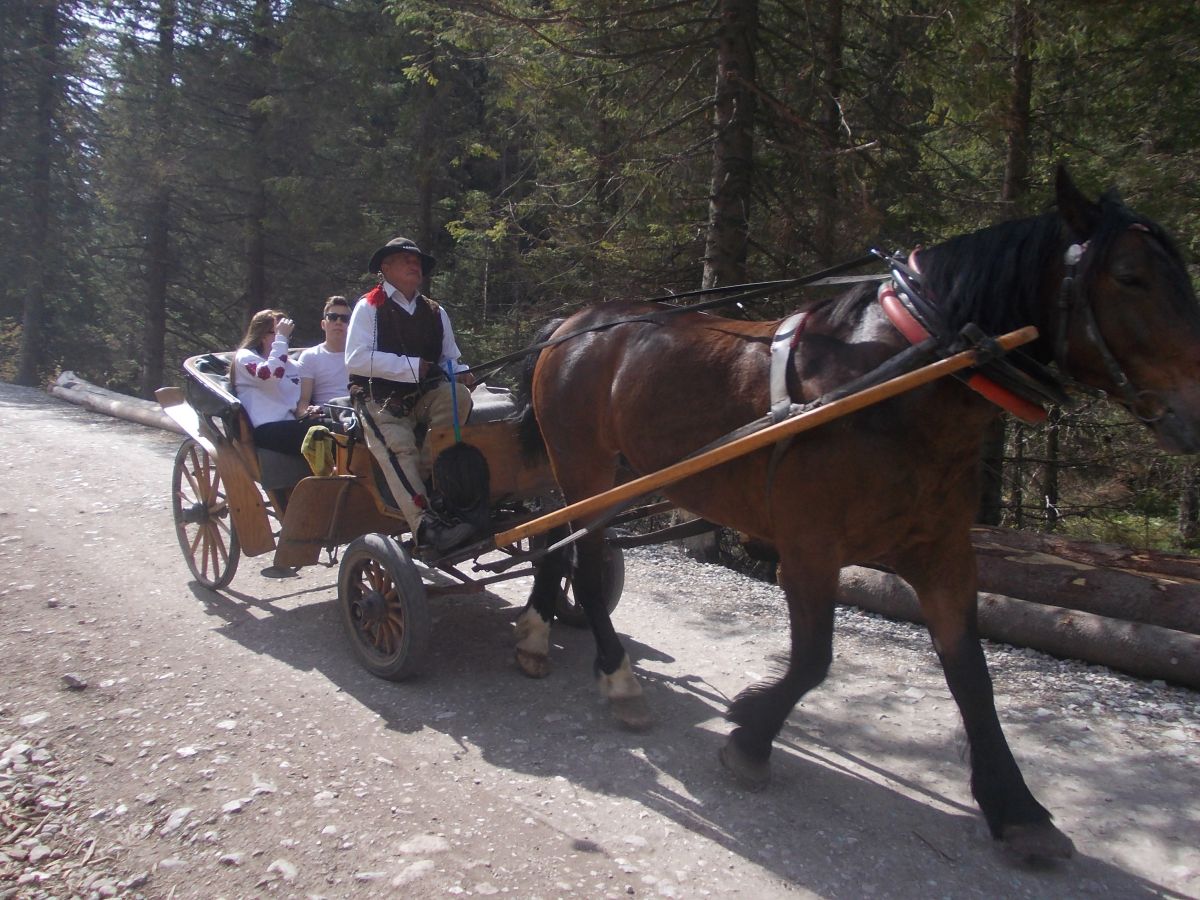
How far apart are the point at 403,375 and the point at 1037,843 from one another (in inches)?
141

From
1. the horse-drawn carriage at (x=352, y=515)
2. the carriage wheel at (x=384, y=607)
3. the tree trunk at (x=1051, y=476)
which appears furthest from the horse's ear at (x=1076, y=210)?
the tree trunk at (x=1051, y=476)

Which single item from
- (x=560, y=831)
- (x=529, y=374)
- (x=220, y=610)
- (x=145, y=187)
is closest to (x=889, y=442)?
(x=560, y=831)

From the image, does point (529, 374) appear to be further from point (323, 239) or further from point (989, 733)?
point (323, 239)

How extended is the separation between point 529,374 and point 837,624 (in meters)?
2.66

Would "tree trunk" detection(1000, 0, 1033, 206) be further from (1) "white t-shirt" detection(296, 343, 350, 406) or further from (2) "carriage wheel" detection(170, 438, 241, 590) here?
(2) "carriage wheel" detection(170, 438, 241, 590)

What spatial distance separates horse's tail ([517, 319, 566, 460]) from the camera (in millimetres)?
5137

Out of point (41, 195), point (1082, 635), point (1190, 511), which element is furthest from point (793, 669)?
point (41, 195)

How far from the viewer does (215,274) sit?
21562 mm

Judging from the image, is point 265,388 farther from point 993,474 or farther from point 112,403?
point 112,403

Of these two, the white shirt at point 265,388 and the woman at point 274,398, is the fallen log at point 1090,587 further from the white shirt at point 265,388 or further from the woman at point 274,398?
the white shirt at point 265,388

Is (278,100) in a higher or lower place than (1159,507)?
higher

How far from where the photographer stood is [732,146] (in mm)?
7492

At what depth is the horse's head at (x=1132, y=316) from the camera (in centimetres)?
268

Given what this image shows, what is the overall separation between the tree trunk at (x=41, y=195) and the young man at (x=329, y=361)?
65.5 feet
